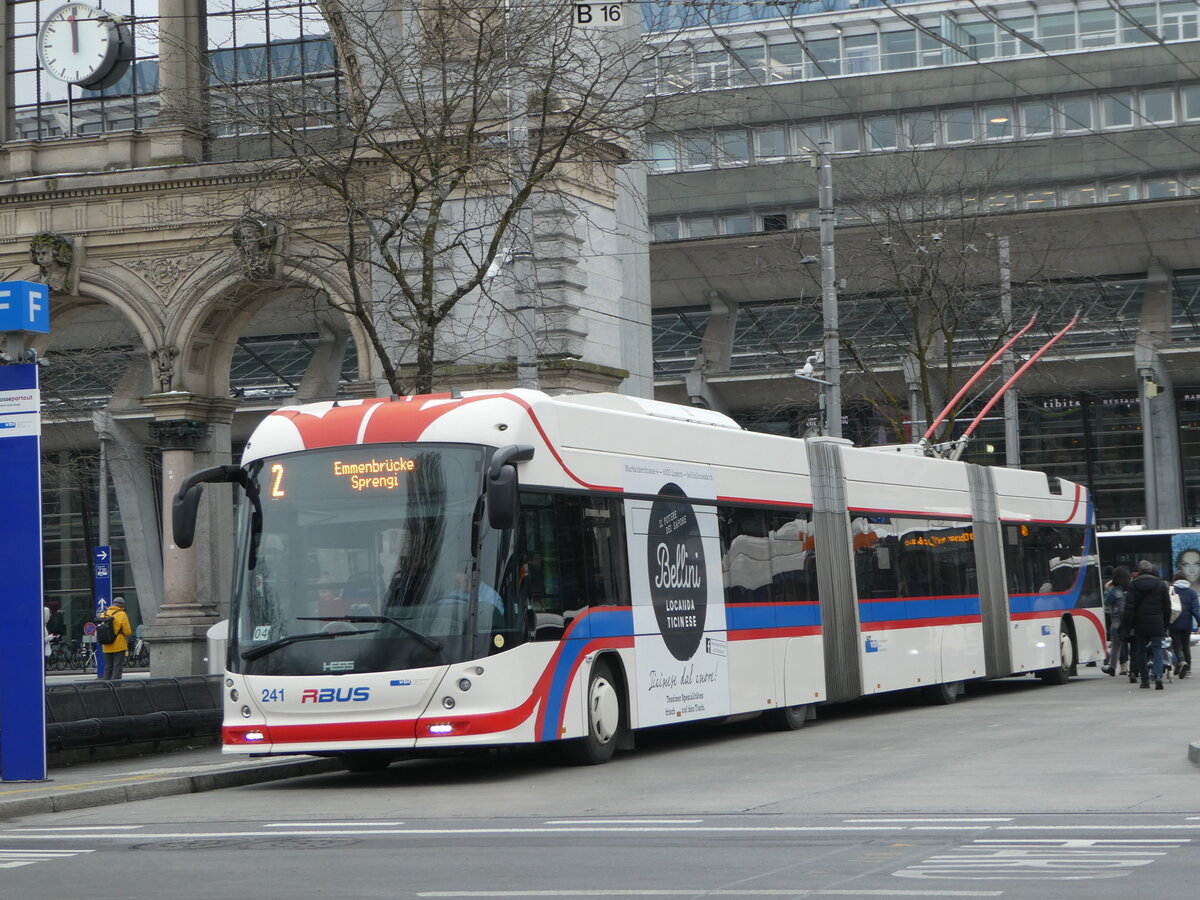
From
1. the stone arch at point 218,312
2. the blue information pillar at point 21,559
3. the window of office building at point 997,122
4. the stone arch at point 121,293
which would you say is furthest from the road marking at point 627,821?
the window of office building at point 997,122

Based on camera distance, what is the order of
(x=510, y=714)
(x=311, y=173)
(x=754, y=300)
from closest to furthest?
(x=510, y=714)
(x=311, y=173)
(x=754, y=300)

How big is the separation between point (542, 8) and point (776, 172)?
30221mm

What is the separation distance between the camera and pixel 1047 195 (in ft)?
160

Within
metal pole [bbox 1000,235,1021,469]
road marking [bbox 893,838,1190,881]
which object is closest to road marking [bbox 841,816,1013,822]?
road marking [bbox 893,838,1190,881]

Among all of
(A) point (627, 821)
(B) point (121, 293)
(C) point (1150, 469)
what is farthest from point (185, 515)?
(C) point (1150, 469)

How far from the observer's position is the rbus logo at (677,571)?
16953 millimetres

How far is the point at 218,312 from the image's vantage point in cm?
2853

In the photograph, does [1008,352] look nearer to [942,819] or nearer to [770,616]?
[770,616]

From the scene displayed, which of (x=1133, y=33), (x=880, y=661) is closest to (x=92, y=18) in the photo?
(x=880, y=661)

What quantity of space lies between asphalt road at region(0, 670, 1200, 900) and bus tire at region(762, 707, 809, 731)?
3.56 ft

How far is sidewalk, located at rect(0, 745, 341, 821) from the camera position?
1417 cm

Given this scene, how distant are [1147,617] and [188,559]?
13.5 m

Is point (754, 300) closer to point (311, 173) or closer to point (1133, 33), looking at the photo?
point (1133, 33)

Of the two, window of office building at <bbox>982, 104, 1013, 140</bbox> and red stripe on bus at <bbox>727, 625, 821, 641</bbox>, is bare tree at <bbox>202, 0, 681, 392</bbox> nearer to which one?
red stripe on bus at <bbox>727, 625, 821, 641</bbox>
